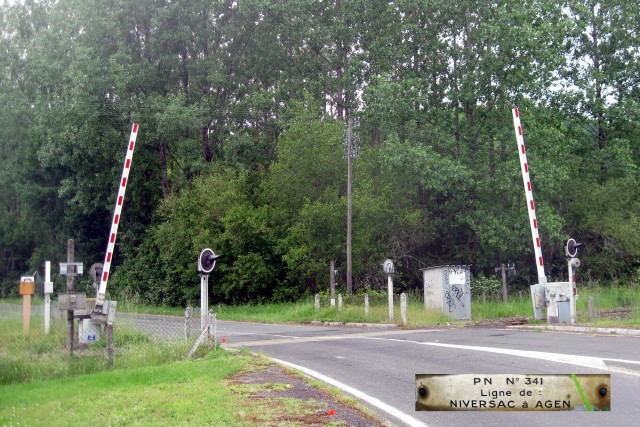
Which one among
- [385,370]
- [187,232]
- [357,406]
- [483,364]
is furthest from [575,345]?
[187,232]

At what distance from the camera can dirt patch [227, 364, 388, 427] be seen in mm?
7801

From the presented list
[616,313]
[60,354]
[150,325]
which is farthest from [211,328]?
[616,313]

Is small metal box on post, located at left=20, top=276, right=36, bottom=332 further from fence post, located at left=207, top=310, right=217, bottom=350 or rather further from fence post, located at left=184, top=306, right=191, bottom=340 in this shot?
fence post, located at left=207, top=310, right=217, bottom=350

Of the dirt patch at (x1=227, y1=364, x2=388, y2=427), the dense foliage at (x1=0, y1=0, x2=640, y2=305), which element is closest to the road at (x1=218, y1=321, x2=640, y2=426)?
the dirt patch at (x1=227, y1=364, x2=388, y2=427)

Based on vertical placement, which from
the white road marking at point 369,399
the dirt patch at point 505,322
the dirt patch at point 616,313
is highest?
the dirt patch at point 616,313

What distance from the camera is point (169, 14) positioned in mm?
43031

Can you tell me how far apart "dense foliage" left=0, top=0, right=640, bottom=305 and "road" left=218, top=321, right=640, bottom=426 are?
1634 cm

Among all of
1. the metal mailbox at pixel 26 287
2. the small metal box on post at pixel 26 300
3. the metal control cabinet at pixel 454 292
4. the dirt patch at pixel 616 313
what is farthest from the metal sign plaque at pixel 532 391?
the metal control cabinet at pixel 454 292

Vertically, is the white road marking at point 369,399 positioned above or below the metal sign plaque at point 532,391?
below

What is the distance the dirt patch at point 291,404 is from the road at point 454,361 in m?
0.54

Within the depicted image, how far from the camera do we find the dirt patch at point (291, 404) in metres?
7.80

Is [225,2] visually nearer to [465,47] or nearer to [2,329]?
[465,47]

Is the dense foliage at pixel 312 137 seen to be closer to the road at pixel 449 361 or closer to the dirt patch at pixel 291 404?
the road at pixel 449 361

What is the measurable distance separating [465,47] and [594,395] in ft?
113
